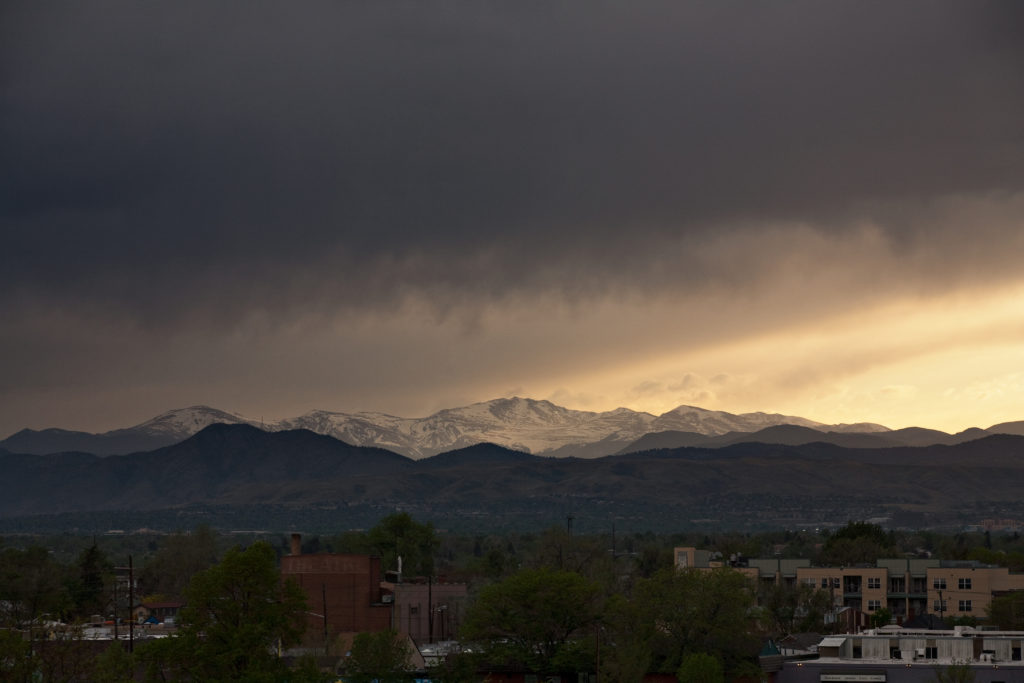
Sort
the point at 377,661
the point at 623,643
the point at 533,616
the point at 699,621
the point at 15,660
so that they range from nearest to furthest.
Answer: the point at 15,660 < the point at 377,661 < the point at 623,643 < the point at 699,621 < the point at 533,616

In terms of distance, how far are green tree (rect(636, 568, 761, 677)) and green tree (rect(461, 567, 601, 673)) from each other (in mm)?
4633

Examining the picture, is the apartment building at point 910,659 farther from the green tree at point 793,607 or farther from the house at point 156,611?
the house at point 156,611

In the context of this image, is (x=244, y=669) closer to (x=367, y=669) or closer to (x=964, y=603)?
(x=367, y=669)

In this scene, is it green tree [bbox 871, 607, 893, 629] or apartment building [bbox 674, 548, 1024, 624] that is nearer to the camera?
green tree [bbox 871, 607, 893, 629]

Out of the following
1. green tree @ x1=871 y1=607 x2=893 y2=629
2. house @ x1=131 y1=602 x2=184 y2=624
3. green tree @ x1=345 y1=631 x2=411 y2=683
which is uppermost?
green tree @ x1=345 y1=631 x2=411 y2=683

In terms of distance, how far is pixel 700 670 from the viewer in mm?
104375

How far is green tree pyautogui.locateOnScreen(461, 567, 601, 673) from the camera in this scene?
11125 cm

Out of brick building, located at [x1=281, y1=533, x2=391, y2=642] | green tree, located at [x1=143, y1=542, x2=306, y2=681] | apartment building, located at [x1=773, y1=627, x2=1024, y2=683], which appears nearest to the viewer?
green tree, located at [x1=143, y1=542, x2=306, y2=681]

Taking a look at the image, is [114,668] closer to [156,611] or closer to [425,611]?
[425,611]

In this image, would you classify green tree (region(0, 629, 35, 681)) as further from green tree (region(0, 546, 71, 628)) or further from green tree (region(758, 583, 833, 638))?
green tree (region(0, 546, 71, 628))

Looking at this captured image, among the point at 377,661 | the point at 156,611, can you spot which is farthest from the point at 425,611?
the point at 377,661

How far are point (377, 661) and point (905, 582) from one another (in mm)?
102548

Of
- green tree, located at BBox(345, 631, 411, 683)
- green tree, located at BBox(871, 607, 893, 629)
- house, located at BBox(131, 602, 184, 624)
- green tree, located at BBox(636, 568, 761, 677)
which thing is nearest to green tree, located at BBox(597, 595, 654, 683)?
green tree, located at BBox(636, 568, 761, 677)

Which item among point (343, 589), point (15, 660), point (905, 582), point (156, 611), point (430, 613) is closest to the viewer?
point (15, 660)
